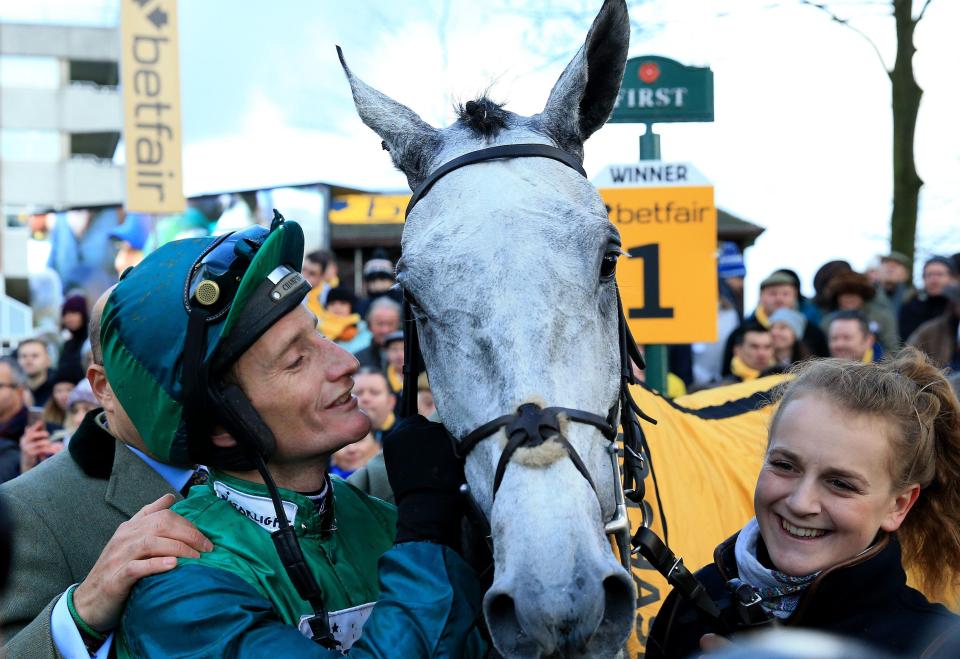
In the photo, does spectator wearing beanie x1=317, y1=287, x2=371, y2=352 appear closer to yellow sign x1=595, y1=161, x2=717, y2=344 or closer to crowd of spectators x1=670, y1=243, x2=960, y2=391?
crowd of spectators x1=670, y1=243, x2=960, y2=391

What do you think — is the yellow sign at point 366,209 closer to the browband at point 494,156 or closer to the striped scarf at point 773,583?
the browband at point 494,156

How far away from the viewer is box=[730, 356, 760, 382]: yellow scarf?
266 inches

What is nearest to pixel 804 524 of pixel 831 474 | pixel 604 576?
pixel 831 474

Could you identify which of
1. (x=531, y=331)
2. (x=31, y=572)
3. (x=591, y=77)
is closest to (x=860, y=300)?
(x=591, y=77)

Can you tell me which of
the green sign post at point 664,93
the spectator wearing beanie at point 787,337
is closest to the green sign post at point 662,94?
the green sign post at point 664,93

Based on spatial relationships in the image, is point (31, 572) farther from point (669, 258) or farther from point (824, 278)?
point (824, 278)

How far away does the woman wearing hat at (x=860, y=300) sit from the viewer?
791 cm

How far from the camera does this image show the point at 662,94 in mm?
5637

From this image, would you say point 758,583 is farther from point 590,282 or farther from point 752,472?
Result: point 752,472

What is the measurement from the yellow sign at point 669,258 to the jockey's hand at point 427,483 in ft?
10.1

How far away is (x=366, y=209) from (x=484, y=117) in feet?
53.6

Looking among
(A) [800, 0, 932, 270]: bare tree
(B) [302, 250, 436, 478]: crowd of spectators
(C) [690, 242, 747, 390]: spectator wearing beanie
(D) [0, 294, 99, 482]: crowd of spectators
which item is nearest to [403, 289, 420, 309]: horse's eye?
(B) [302, 250, 436, 478]: crowd of spectators

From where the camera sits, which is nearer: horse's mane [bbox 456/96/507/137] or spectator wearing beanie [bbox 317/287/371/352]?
horse's mane [bbox 456/96/507/137]

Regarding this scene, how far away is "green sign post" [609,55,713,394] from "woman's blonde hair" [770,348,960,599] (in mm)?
3094
